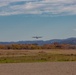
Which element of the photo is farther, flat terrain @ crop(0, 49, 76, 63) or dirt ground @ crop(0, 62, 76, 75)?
flat terrain @ crop(0, 49, 76, 63)

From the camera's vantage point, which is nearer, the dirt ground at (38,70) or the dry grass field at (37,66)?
the dirt ground at (38,70)

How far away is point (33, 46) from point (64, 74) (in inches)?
2896

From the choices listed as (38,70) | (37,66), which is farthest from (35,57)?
(38,70)

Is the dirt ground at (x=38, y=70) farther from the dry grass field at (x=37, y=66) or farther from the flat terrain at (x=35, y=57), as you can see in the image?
the flat terrain at (x=35, y=57)

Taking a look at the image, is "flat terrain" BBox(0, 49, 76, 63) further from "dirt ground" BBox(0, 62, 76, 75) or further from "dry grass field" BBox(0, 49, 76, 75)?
"dirt ground" BBox(0, 62, 76, 75)

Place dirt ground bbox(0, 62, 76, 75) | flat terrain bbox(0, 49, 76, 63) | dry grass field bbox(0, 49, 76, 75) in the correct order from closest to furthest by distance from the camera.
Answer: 1. dirt ground bbox(0, 62, 76, 75)
2. dry grass field bbox(0, 49, 76, 75)
3. flat terrain bbox(0, 49, 76, 63)

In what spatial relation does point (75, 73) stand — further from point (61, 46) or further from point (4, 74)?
point (61, 46)

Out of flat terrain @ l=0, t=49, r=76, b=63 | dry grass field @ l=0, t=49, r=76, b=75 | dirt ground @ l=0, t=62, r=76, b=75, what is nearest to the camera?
dirt ground @ l=0, t=62, r=76, b=75

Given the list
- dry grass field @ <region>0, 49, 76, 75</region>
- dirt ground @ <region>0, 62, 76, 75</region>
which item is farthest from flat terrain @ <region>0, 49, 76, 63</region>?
dirt ground @ <region>0, 62, 76, 75</region>

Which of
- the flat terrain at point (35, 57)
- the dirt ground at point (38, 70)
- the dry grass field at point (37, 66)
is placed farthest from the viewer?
the flat terrain at point (35, 57)

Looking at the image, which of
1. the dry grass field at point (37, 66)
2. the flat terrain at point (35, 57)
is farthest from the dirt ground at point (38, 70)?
the flat terrain at point (35, 57)

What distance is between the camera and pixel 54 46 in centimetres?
9988

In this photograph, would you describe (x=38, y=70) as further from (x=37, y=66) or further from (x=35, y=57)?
(x=35, y=57)

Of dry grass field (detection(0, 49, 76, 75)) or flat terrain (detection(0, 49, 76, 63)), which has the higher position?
dry grass field (detection(0, 49, 76, 75))
